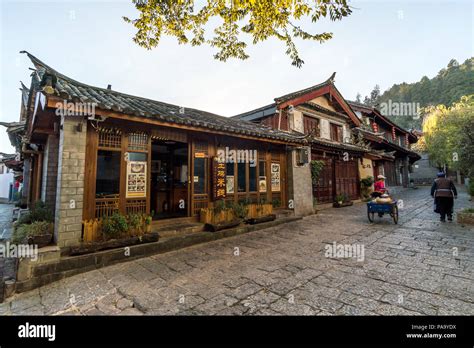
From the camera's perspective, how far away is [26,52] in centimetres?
477

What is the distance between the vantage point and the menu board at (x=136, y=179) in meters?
5.55

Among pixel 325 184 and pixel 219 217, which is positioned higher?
pixel 325 184

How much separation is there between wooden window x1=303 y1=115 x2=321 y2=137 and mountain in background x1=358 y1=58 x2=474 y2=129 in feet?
80.8

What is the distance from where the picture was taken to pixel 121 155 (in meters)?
5.47

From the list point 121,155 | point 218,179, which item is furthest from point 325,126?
point 121,155

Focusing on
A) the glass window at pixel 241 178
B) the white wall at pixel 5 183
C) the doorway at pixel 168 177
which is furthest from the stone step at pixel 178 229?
the white wall at pixel 5 183

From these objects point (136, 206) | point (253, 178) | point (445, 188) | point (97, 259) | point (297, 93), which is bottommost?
point (97, 259)

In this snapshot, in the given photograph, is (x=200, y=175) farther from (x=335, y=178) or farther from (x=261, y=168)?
(x=335, y=178)

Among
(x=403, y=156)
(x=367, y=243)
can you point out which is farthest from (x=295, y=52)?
(x=403, y=156)

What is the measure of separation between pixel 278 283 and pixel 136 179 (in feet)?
14.1

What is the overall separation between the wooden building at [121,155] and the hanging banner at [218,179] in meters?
0.03

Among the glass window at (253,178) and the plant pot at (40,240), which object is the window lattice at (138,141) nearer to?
the plant pot at (40,240)

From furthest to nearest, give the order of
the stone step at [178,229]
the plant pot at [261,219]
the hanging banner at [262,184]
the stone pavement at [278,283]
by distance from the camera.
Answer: the hanging banner at [262,184] → the plant pot at [261,219] → the stone step at [178,229] → the stone pavement at [278,283]
